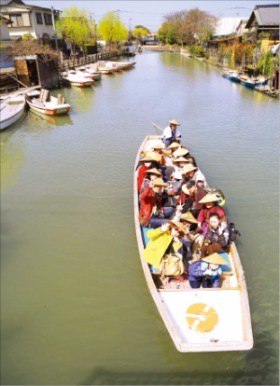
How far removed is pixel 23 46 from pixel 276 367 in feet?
90.4

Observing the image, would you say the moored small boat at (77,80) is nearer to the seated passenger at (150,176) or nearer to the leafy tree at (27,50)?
the leafy tree at (27,50)

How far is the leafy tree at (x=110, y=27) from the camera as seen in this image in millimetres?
57500

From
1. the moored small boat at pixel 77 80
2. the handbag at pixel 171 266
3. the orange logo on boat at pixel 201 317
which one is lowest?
the orange logo on boat at pixel 201 317

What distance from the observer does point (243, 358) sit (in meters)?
4.55

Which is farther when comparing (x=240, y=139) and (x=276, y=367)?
(x=240, y=139)

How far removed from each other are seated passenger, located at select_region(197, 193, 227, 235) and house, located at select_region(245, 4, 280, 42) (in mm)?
30397

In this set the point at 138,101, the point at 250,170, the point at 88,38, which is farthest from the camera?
the point at 88,38

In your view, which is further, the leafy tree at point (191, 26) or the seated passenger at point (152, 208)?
the leafy tree at point (191, 26)

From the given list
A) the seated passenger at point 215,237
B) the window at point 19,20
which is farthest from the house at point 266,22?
the seated passenger at point 215,237

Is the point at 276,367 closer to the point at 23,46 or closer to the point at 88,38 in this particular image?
the point at 23,46

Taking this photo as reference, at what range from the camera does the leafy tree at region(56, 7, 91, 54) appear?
4206 cm

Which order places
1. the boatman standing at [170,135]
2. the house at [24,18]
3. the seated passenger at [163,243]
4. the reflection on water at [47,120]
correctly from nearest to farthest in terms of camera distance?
the seated passenger at [163,243] → the boatman standing at [170,135] → the reflection on water at [47,120] → the house at [24,18]

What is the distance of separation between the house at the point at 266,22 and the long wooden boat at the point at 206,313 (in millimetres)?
32012

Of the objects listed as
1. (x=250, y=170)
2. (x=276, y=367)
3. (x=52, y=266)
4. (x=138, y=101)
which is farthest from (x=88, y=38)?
(x=276, y=367)
